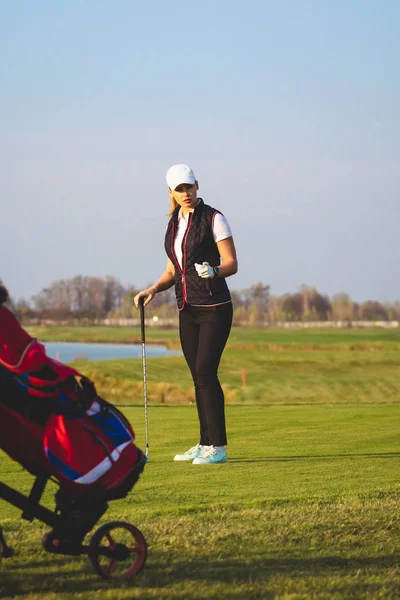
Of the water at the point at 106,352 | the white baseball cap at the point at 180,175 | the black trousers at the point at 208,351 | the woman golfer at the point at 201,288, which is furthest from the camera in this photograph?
the water at the point at 106,352

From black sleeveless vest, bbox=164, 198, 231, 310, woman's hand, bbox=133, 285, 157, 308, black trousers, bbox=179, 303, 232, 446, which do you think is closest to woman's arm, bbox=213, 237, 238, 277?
black sleeveless vest, bbox=164, 198, 231, 310

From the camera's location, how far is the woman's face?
7.75 metres

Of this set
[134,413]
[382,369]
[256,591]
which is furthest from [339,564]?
[382,369]

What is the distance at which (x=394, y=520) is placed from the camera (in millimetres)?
5859

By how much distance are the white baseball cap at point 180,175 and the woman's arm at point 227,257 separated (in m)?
0.58

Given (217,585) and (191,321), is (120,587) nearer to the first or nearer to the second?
(217,585)

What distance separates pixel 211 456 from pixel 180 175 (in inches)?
94.7

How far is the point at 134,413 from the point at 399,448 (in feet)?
17.4

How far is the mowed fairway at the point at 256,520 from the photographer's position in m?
4.28

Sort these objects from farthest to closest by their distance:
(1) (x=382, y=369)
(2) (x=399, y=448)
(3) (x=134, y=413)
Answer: (1) (x=382, y=369) → (3) (x=134, y=413) → (2) (x=399, y=448)

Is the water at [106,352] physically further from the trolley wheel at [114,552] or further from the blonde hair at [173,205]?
the trolley wheel at [114,552]

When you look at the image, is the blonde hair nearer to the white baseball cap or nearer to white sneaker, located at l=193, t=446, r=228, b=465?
the white baseball cap

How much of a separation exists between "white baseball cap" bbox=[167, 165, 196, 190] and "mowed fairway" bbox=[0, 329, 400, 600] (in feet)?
7.76

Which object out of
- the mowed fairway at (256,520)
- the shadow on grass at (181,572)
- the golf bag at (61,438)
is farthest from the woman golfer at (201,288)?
the golf bag at (61,438)
